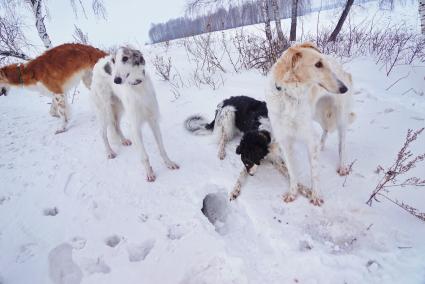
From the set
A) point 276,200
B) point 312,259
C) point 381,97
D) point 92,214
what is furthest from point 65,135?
point 381,97

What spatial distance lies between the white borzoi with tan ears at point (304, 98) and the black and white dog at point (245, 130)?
1.08 feet

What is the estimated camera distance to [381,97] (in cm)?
463

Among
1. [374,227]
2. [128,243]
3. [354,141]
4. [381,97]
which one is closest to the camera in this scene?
[374,227]

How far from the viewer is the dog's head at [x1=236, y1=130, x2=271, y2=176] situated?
3088mm

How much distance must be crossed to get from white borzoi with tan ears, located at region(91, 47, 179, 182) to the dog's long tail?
38.2 inches

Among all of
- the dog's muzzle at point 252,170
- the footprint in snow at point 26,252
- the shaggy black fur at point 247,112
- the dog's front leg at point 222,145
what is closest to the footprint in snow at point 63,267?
the footprint in snow at point 26,252

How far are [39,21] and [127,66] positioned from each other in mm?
6465

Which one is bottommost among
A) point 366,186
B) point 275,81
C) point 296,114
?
point 366,186

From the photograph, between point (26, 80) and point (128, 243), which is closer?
point (128, 243)

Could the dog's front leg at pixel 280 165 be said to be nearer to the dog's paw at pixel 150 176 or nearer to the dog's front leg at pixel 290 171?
the dog's front leg at pixel 290 171

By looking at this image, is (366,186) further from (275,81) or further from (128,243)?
(128,243)

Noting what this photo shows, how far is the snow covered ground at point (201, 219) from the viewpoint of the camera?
6.90 feet

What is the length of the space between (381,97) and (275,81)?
2899 mm

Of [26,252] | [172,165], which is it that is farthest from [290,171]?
[26,252]
